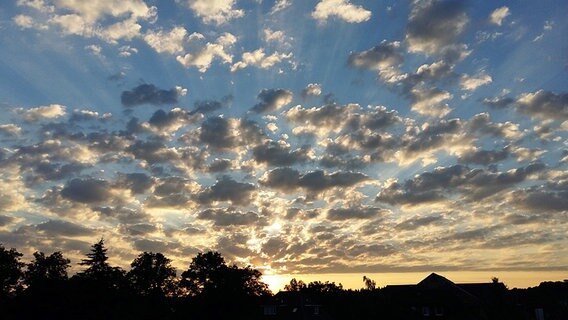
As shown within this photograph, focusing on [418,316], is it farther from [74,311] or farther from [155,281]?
[155,281]

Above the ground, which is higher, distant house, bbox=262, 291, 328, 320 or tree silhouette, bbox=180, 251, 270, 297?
tree silhouette, bbox=180, 251, 270, 297

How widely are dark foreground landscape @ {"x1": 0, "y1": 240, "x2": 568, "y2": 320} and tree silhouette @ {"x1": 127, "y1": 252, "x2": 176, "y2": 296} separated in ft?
0.83

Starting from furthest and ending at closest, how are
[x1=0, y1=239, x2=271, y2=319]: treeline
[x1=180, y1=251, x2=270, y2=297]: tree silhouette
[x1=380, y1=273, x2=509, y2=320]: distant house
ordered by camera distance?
A: [x1=180, y1=251, x2=270, y2=297]: tree silhouette
[x1=0, y1=239, x2=271, y2=319]: treeline
[x1=380, y1=273, x2=509, y2=320]: distant house

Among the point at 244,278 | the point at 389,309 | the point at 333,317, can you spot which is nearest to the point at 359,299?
the point at 389,309

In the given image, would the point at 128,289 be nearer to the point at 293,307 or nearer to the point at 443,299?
the point at 293,307

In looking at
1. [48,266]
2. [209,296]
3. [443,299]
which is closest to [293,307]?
[209,296]

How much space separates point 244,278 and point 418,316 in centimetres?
4950

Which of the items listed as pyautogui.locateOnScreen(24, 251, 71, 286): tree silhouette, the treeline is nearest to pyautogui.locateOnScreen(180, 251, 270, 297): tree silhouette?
the treeline

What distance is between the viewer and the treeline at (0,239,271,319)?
303ft

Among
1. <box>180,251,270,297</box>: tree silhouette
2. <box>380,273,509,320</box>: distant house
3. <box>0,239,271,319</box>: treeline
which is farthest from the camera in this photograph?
<box>180,251,270,297</box>: tree silhouette

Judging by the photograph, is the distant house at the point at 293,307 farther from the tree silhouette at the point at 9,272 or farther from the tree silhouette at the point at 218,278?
the tree silhouette at the point at 9,272

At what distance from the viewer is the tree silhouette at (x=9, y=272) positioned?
11394cm

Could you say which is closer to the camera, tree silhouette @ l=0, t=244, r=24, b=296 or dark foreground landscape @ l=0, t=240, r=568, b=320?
dark foreground landscape @ l=0, t=240, r=568, b=320

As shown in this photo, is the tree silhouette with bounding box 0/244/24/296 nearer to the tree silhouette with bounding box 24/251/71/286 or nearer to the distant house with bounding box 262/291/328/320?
the tree silhouette with bounding box 24/251/71/286
